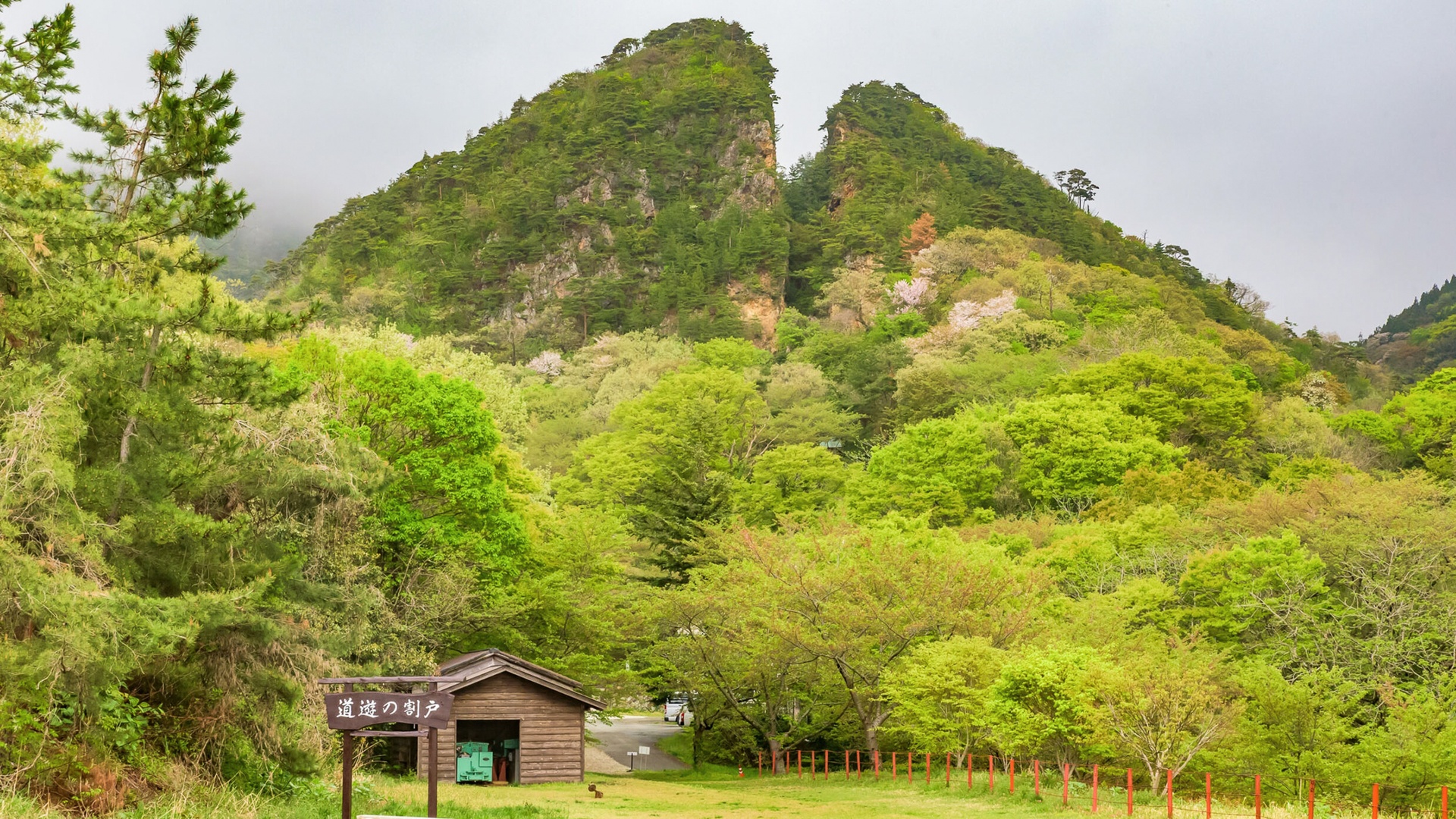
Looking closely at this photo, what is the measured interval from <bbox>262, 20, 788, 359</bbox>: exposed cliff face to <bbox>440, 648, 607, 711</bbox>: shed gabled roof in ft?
201

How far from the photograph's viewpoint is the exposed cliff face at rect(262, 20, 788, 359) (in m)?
93.0

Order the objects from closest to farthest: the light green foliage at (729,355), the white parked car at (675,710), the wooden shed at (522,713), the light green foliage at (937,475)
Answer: the wooden shed at (522,713) → the white parked car at (675,710) → the light green foliage at (937,475) → the light green foliage at (729,355)

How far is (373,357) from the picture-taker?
91.4 ft

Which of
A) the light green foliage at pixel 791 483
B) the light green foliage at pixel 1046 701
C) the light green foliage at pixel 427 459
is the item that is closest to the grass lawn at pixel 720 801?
the light green foliage at pixel 1046 701

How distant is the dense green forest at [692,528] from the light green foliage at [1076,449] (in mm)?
162

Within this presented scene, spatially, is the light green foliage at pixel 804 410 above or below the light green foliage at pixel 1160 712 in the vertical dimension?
above

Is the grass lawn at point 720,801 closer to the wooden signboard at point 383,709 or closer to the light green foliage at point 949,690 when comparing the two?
the light green foliage at point 949,690

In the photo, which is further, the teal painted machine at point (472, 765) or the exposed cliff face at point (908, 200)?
the exposed cliff face at point (908, 200)

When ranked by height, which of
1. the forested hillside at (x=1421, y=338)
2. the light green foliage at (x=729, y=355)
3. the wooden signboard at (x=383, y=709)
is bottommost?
the wooden signboard at (x=383, y=709)

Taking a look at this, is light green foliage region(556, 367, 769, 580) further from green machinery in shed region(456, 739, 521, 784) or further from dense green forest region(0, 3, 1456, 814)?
green machinery in shed region(456, 739, 521, 784)

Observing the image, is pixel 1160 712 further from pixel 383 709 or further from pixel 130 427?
pixel 130 427

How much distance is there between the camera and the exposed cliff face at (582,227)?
93.0 meters

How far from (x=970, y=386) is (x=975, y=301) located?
1719 centimetres

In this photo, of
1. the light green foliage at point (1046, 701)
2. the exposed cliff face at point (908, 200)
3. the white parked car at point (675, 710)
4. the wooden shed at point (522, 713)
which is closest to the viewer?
the light green foliage at point (1046, 701)
